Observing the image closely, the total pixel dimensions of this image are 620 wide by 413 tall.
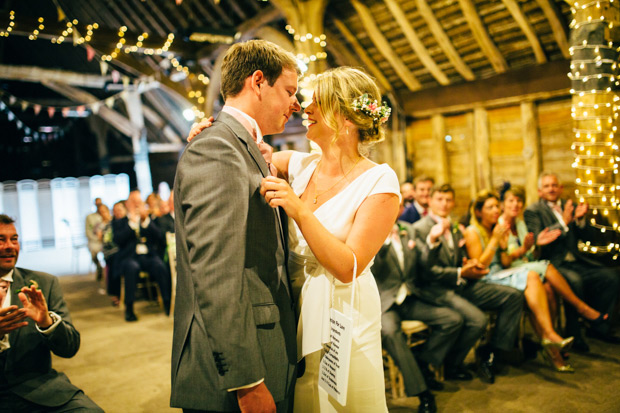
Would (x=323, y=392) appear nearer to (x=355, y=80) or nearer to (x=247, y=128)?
(x=247, y=128)

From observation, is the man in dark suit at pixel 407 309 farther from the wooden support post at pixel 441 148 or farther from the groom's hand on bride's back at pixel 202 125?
the wooden support post at pixel 441 148

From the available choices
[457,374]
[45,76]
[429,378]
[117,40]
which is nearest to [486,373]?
[457,374]

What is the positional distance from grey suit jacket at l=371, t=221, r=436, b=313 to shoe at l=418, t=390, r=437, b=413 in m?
0.62

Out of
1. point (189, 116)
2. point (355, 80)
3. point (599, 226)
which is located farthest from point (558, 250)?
point (189, 116)

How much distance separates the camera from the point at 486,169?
6586mm

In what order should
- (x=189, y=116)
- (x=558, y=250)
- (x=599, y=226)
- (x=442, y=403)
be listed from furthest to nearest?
(x=189, y=116)
(x=558, y=250)
(x=599, y=226)
(x=442, y=403)

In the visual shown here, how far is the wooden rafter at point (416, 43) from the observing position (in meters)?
6.00

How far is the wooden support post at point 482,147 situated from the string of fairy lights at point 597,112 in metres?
2.72

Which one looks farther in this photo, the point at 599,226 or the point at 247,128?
the point at 599,226

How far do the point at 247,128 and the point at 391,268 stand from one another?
2196mm

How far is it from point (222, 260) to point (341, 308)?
0.61m

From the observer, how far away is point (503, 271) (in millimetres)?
3943

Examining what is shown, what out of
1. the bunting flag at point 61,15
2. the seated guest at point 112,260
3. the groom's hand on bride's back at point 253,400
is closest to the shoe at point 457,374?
the groom's hand on bride's back at point 253,400

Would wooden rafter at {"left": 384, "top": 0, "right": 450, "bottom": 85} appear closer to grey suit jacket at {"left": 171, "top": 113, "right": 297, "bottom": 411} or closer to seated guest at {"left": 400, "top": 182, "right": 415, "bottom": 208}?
seated guest at {"left": 400, "top": 182, "right": 415, "bottom": 208}
